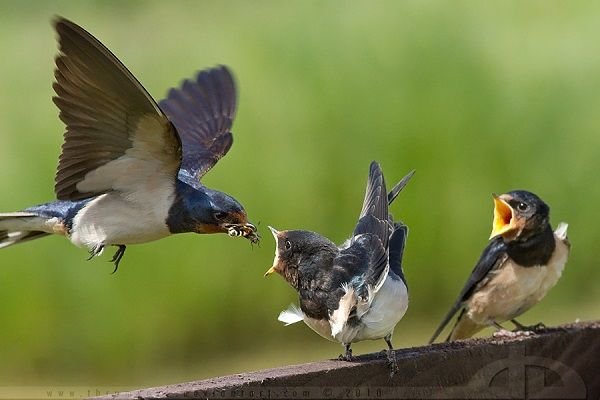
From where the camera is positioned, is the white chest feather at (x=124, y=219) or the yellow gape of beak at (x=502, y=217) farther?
the yellow gape of beak at (x=502, y=217)

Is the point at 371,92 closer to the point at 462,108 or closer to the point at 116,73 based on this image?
the point at 462,108

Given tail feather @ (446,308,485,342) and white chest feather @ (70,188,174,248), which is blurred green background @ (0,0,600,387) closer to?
tail feather @ (446,308,485,342)

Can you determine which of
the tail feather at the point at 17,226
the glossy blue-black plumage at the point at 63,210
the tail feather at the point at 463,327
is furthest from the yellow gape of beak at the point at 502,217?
the tail feather at the point at 17,226

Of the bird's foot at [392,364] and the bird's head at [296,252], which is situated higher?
the bird's head at [296,252]

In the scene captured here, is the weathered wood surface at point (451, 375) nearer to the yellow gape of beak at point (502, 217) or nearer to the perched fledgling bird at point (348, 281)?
the perched fledgling bird at point (348, 281)

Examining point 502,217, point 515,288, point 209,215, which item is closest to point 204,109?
point 209,215

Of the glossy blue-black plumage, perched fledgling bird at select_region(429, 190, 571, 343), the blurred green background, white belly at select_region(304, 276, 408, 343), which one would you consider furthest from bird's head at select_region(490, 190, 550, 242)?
the glossy blue-black plumage

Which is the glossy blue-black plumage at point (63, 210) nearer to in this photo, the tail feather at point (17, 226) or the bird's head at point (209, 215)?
the tail feather at point (17, 226)

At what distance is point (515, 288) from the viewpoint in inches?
147

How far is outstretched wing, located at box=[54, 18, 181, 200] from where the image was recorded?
3.00 meters

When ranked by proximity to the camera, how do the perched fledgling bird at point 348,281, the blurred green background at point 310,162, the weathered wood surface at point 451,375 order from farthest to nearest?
the blurred green background at point 310,162, the perched fledgling bird at point 348,281, the weathered wood surface at point 451,375

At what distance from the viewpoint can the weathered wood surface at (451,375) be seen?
2.39m

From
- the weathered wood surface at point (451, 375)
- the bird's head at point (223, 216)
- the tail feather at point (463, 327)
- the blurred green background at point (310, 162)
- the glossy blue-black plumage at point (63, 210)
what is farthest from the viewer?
the blurred green background at point (310, 162)

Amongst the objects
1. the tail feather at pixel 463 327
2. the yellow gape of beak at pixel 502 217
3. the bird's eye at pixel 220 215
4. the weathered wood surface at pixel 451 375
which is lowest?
the tail feather at pixel 463 327
